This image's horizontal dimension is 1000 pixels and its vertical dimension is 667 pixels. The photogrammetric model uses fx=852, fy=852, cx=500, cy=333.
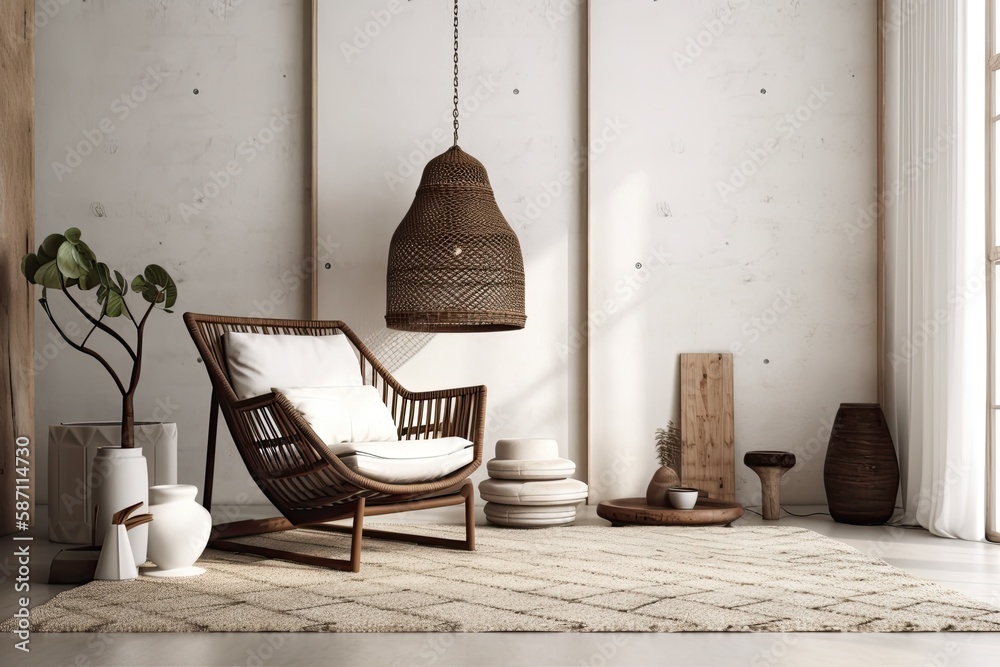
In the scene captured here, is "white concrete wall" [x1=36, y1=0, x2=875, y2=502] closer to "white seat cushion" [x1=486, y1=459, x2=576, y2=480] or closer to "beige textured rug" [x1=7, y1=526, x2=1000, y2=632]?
"white seat cushion" [x1=486, y1=459, x2=576, y2=480]

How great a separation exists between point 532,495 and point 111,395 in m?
2.25

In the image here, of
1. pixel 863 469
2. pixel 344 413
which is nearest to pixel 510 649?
pixel 344 413

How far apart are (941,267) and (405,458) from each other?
248 cm

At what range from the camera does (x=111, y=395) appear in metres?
4.34

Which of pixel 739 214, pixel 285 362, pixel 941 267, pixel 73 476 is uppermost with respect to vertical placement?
pixel 739 214

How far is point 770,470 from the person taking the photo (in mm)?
4020

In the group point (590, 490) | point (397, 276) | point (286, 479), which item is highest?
point (397, 276)

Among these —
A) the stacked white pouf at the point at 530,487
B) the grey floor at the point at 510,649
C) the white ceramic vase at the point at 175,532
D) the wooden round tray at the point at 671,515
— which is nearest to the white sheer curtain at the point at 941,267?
the wooden round tray at the point at 671,515

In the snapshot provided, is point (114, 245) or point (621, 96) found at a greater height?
point (621, 96)

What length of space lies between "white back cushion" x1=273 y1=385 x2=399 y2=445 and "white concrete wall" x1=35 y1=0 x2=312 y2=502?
1267 millimetres

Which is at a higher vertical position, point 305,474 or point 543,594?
point 305,474

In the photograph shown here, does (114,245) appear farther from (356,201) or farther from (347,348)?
(347,348)

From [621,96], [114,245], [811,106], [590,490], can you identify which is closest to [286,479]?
[590,490]

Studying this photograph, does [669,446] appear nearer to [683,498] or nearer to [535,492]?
[683,498]
